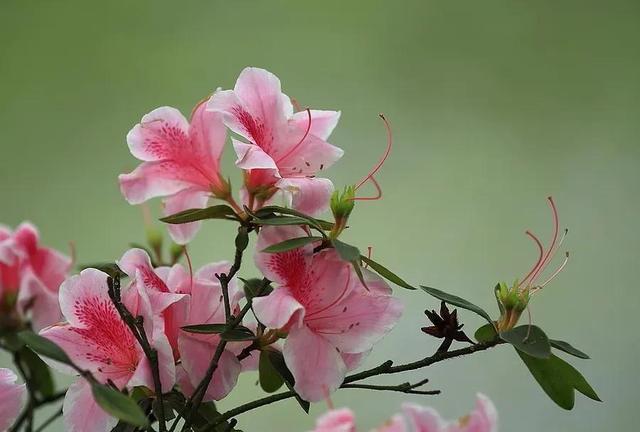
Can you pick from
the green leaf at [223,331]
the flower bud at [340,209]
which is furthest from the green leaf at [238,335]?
the flower bud at [340,209]

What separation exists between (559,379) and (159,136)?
0.39 meters

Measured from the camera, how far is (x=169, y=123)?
711 mm

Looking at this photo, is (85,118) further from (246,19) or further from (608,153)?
(608,153)

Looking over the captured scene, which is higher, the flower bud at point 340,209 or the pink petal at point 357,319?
the flower bud at point 340,209

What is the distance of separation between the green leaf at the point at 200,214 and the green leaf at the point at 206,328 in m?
0.09

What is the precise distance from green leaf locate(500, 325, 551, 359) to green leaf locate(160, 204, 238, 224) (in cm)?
25

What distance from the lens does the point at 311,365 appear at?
629 mm

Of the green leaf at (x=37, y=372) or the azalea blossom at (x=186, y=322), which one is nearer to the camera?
the azalea blossom at (x=186, y=322)

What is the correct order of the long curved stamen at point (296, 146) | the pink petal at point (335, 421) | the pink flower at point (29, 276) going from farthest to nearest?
the pink flower at point (29, 276), the long curved stamen at point (296, 146), the pink petal at point (335, 421)

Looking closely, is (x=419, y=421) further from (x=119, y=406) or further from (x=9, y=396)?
(x=9, y=396)

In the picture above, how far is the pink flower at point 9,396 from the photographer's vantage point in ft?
2.10

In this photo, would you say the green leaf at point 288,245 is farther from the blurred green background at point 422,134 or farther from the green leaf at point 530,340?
the blurred green background at point 422,134

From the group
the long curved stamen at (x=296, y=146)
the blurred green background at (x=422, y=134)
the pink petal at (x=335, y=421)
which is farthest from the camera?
the blurred green background at (x=422, y=134)

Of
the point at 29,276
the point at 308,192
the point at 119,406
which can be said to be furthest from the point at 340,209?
the point at 29,276
